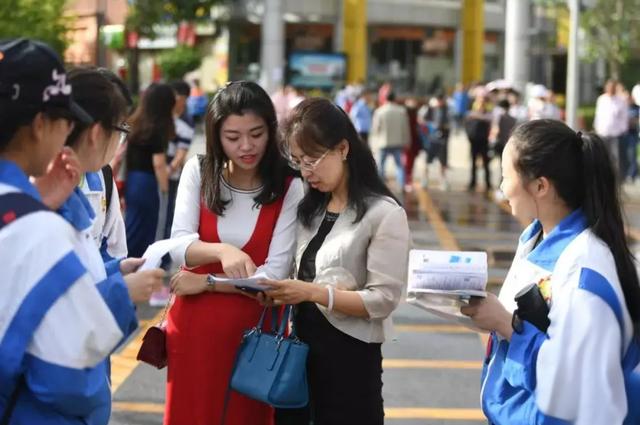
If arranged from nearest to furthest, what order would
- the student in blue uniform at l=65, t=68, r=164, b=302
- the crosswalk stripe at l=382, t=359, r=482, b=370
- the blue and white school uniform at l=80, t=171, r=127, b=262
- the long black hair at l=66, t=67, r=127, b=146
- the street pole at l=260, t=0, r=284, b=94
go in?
1. the student in blue uniform at l=65, t=68, r=164, b=302
2. the long black hair at l=66, t=67, r=127, b=146
3. the blue and white school uniform at l=80, t=171, r=127, b=262
4. the crosswalk stripe at l=382, t=359, r=482, b=370
5. the street pole at l=260, t=0, r=284, b=94

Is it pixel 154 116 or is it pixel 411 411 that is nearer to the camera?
pixel 411 411

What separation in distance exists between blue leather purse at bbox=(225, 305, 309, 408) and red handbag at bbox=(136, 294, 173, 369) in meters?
0.33

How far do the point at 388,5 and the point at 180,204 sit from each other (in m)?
48.4

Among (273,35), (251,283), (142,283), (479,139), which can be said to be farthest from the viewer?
(273,35)

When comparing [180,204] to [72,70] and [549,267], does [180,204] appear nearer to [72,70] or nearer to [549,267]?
[72,70]

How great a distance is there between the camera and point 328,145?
374 centimetres

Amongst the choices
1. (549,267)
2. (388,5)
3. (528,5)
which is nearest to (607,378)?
(549,267)

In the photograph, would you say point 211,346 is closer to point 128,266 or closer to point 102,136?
point 128,266

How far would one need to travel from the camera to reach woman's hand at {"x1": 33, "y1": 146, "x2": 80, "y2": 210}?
264 cm

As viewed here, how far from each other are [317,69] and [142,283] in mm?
43725

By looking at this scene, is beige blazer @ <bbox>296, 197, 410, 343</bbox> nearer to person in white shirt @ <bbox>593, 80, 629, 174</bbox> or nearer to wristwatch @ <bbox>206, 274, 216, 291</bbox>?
wristwatch @ <bbox>206, 274, 216, 291</bbox>

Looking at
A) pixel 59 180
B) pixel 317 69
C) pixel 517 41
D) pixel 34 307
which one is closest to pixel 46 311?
pixel 34 307

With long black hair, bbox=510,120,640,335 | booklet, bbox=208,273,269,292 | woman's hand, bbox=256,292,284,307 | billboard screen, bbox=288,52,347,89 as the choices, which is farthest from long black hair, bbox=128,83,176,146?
billboard screen, bbox=288,52,347,89

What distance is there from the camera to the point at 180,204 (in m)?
3.96
